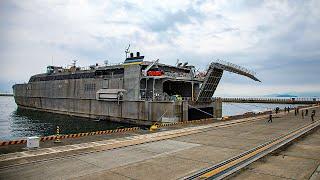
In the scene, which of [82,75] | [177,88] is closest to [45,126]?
[82,75]

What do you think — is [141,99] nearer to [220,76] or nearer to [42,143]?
[220,76]

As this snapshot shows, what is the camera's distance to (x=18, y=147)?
1584 cm

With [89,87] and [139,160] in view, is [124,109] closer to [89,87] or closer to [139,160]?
[89,87]

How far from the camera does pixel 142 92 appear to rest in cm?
4291

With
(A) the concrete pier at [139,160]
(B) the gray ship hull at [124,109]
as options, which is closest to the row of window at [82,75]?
(B) the gray ship hull at [124,109]

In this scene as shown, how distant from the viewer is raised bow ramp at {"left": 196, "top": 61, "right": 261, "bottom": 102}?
4012 centimetres

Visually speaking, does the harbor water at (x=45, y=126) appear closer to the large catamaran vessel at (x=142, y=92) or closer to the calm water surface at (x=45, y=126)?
the calm water surface at (x=45, y=126)

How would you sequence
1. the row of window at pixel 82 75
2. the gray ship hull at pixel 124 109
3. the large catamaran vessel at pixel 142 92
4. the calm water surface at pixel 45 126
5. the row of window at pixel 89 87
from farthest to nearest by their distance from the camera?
the row of window at pixel 89 87 → the row of window at pixel 82 75 → the large catamaran vessel at pixel 142 92 → the gray ship hull at pixel 124 109 → the calm water surface at pixel 45 126

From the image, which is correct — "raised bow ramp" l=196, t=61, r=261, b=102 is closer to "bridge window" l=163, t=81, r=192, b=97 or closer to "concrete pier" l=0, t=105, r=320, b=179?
"bridge window" l=163, t=81, r=192, b=97

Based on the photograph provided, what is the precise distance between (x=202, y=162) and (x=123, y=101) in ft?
109

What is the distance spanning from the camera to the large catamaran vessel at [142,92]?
40312mm

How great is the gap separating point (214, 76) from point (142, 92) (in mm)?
12114

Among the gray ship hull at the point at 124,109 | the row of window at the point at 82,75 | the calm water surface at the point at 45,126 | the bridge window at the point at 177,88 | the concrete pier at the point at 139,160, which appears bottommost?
the calm water surface at the point at 45,126

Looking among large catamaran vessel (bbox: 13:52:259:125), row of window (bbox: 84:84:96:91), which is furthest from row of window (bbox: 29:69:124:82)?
row of window (bbox: 84:84:96:91)
